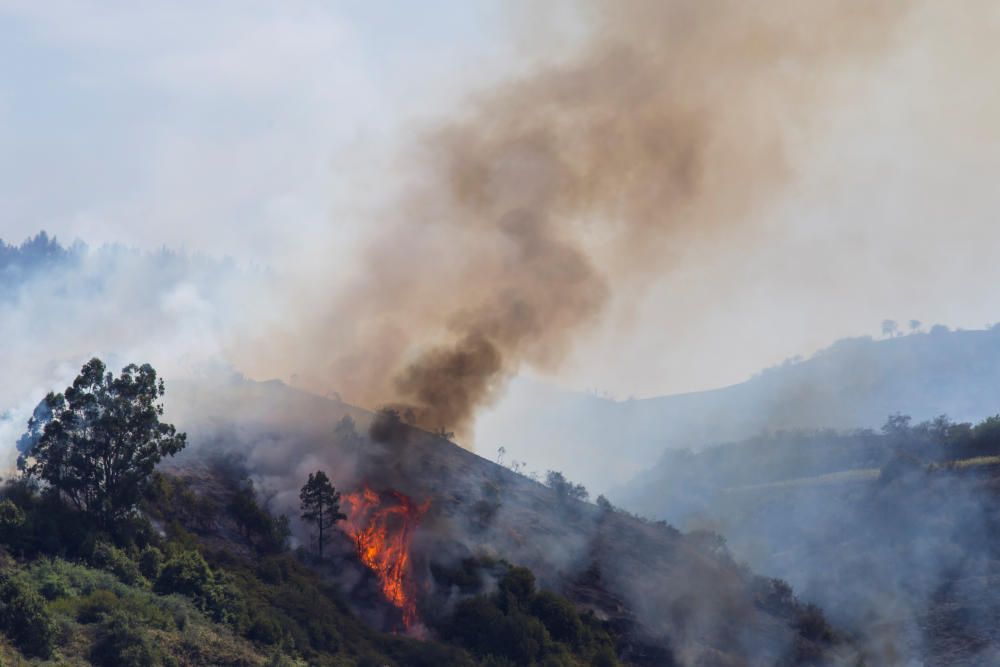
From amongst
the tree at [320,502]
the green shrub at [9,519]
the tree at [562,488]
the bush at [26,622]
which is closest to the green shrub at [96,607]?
the bush at [26,622]

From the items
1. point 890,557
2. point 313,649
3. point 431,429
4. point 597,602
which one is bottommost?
point 313,649

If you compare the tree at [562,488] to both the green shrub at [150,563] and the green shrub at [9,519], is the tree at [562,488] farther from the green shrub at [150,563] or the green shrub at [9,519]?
the green shrub at [9,519]

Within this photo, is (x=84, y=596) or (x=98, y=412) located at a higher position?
(x=98, y=412)

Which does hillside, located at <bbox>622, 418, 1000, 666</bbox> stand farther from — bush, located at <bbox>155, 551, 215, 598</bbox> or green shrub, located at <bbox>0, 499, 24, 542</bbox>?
green shrub, located at <bbox>0, 499, 24, 542</bbox>

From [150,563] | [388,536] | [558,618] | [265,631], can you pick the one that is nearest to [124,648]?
[265,631]

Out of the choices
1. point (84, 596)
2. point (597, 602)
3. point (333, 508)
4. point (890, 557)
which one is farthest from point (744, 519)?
point (84, 596)

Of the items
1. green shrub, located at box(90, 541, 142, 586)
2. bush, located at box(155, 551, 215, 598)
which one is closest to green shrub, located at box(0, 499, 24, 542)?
green shrub, located at box(90, 541, 142, 586)

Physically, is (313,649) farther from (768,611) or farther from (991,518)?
(991,518)

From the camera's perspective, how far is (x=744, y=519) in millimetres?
162375

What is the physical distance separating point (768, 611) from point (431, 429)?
3664cm

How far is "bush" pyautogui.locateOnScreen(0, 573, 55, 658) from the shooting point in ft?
179

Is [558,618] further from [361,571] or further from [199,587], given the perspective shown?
[199,587]

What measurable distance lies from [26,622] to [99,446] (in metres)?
21.2

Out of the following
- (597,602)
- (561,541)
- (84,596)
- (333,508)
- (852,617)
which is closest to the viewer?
(84,596)
